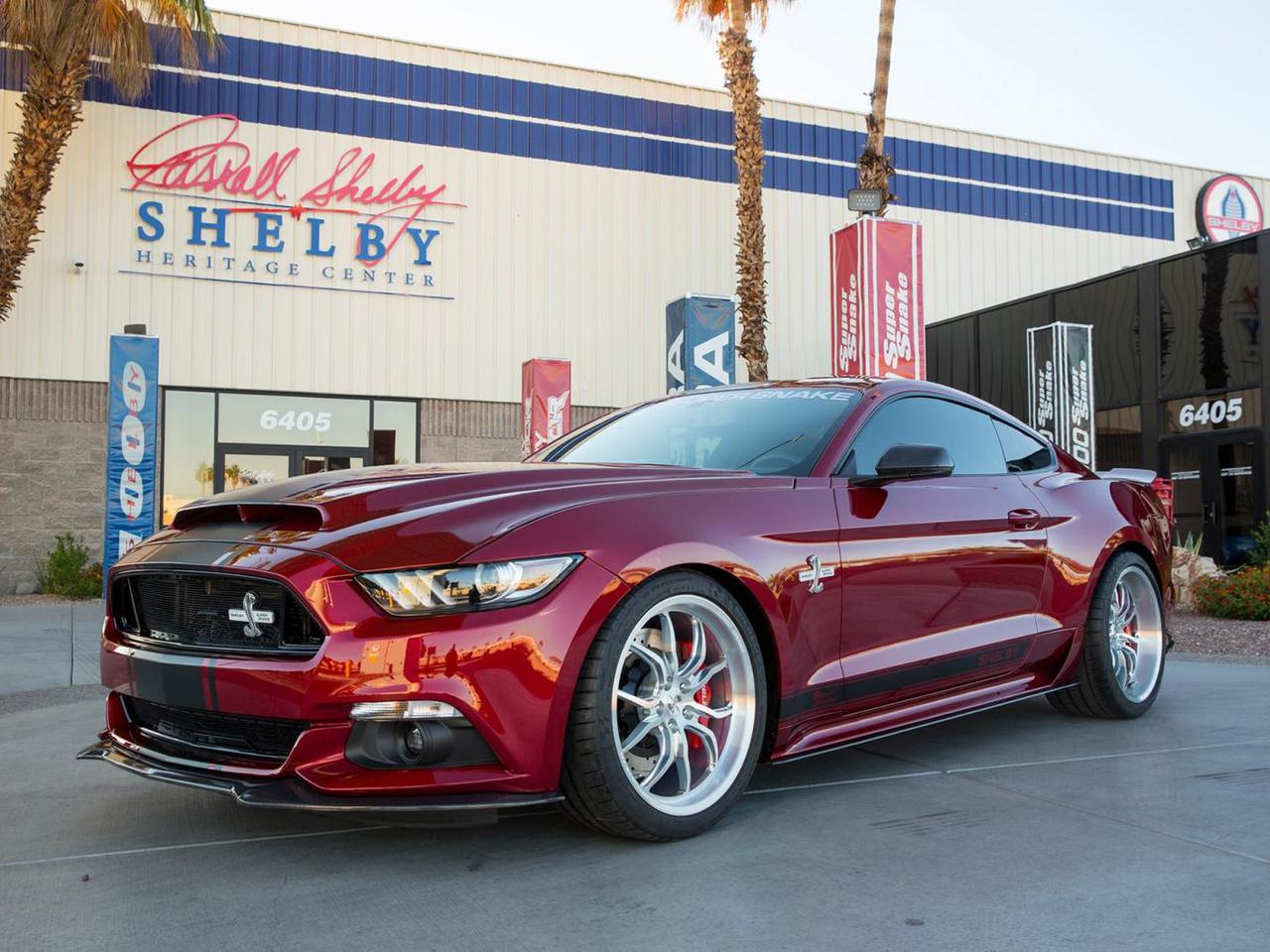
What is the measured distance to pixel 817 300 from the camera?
2244 centimetres

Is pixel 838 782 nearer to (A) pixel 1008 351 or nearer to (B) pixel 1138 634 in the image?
(B) pixel 1138 634

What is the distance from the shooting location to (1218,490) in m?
16.6

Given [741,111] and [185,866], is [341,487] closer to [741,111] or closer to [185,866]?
[185,866]

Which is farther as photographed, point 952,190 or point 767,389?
point 952,190

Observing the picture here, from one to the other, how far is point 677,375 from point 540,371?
247 centimetres

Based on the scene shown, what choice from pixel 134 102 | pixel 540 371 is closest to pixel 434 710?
pixel 540 371

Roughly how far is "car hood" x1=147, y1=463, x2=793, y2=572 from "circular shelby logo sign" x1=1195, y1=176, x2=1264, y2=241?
85.1 ft

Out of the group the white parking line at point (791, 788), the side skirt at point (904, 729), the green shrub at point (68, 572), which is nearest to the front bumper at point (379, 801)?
the white parking line at point (791, 788)

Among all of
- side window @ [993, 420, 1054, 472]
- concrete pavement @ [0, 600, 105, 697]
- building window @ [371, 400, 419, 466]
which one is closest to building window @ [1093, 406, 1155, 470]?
building window @ [371, 400, 419, 466]

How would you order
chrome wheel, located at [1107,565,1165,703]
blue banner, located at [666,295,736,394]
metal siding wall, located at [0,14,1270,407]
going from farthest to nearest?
1. metal siding wall, located at [0,14,1270,407]
2. blue banner, located at [666,295,736,394]
3. chrome wheel, located at [1107,565,1165,703]

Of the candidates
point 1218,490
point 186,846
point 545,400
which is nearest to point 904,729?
point 186,846

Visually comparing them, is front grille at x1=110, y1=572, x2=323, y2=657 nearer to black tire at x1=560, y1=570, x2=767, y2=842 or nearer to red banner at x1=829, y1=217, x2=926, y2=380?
black tire at x1=560, y1=570, x2=767, y2=842

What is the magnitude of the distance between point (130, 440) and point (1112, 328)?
14389mm

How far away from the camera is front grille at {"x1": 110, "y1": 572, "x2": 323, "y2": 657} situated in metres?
2.93
